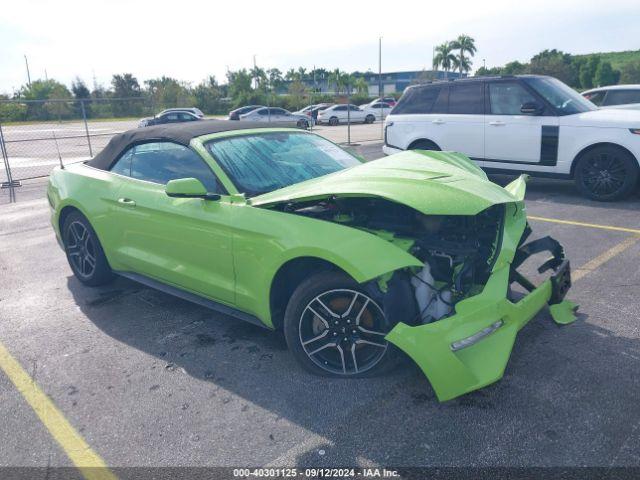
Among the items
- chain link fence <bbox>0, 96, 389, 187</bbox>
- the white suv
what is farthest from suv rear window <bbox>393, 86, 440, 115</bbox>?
chain link fence <bbox>0, 96, 389, 187</bbox>

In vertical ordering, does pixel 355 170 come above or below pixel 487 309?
above

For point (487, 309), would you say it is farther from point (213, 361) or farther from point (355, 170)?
point (213, 361)

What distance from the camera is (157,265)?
4.02 m

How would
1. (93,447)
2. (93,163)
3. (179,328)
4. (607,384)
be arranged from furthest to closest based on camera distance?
(93,163), (179,328), (607,384), (93,447)

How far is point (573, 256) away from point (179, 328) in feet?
12.8

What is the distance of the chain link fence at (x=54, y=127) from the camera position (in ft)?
48.8

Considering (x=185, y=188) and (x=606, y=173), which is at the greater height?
(x=185, y=188)

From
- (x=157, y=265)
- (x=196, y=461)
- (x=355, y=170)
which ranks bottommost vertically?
(x=196, y=461)

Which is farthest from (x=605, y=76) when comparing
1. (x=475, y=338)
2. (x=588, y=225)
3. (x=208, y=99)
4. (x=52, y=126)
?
(x=475, y=338)

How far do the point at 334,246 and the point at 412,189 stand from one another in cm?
60

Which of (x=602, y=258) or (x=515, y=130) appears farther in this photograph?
(x=515, y=130)

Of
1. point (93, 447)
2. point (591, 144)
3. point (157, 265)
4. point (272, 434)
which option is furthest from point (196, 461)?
point (591, 144)

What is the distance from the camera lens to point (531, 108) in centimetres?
768

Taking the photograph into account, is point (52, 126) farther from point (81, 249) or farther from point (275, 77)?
point (275, 77)
